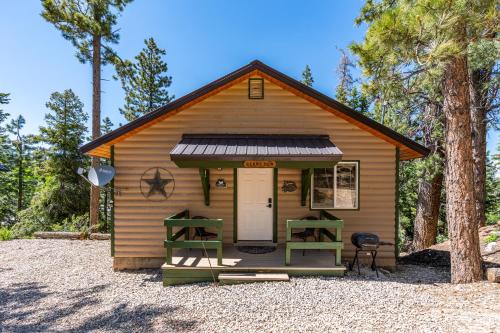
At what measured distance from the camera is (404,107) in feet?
32.4

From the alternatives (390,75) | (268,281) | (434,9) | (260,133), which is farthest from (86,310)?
(434,9)

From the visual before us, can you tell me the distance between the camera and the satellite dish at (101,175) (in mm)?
5997

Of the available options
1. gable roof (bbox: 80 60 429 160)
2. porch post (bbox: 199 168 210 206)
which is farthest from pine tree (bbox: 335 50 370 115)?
porch post (bbox: 199 168 210 206)

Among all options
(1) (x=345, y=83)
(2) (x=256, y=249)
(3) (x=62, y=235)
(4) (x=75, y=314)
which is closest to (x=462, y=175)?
(2) (x=256, y=249)

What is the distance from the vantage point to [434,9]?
13.7 feet

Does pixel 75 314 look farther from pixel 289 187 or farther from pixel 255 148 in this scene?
pixel 289 187

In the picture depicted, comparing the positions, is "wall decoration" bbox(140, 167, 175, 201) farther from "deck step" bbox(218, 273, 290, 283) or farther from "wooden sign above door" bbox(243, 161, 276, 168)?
"deck step" bbox(218, 273, 290, 283)

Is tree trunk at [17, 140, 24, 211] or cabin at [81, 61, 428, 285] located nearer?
cabin at [81, 61, 428, 285]

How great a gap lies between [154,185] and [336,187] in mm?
4848

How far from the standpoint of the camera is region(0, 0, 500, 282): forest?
178 inches

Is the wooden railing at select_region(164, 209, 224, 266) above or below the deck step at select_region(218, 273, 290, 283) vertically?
above

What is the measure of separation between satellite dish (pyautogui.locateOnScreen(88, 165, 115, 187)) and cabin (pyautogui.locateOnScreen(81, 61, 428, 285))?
28cm

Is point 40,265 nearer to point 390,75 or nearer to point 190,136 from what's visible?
point 190,136

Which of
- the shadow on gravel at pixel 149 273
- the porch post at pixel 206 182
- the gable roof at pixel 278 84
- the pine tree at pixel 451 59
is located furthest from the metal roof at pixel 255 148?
the shadow on gravel at pixel 149 273
